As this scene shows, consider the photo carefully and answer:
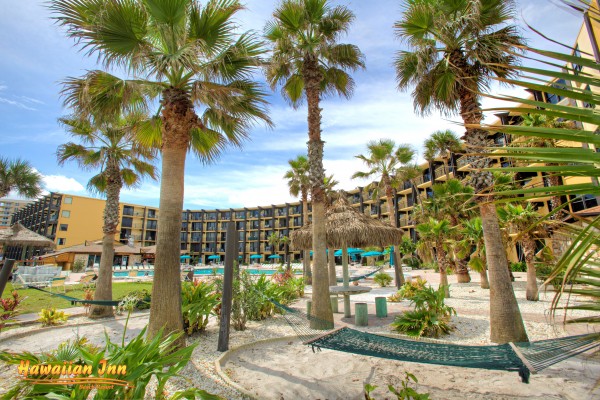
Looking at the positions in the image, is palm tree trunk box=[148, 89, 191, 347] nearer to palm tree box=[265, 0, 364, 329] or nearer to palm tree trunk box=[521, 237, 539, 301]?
palm tree box=[265, 0, 364, 329]

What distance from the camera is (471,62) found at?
23.2 ft

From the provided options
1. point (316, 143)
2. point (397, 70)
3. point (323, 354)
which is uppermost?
point (397, 70)

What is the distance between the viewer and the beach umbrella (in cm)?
877

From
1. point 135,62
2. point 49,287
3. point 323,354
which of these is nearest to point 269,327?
point 323,354

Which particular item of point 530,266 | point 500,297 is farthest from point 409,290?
point 500,297

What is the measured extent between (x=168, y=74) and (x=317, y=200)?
13.9 feet

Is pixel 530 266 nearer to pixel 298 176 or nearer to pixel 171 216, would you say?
pixel 171 216

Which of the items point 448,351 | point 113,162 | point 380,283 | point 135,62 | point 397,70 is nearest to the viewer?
point 448,351

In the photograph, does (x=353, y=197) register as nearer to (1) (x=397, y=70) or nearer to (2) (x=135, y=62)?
(1) (x=397, y=70)

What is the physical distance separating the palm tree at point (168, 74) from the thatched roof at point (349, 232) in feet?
14.1

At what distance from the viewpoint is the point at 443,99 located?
789 cm

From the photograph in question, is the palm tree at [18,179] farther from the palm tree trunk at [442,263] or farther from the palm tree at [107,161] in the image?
the palm tree trunk at [442,263]

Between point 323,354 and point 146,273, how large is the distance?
91.5 ft

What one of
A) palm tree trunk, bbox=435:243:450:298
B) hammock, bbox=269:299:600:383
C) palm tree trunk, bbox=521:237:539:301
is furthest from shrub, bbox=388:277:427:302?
hammock, bbox=269:299:600:383
